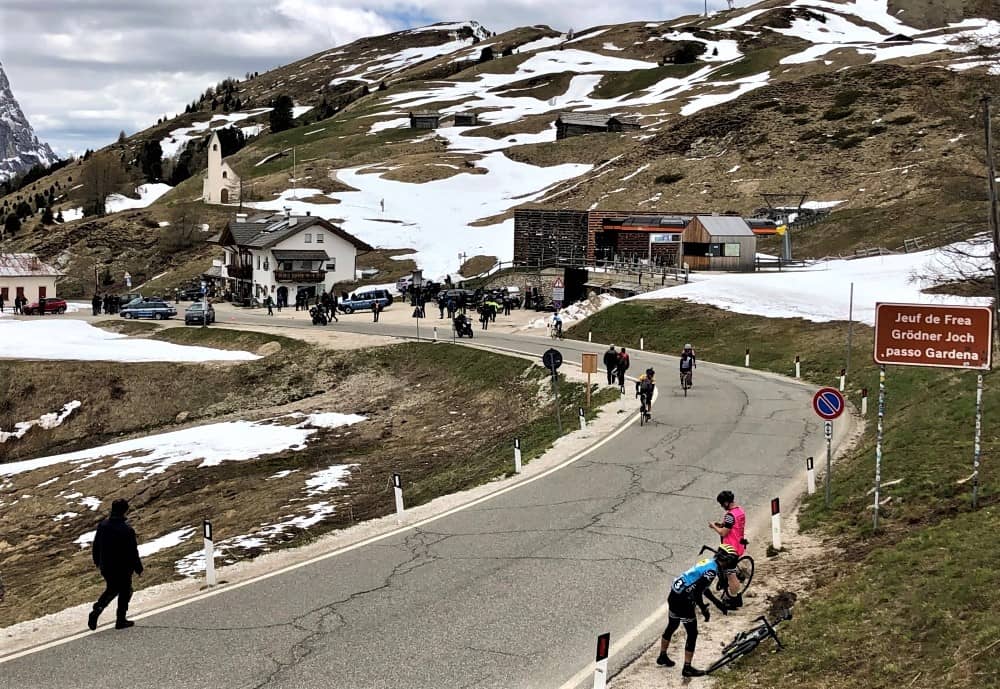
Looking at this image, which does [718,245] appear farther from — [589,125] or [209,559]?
[589,125]

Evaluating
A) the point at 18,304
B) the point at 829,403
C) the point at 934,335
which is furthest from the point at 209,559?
the point at 18,304

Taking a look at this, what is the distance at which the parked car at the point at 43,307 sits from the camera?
7325 centimetres

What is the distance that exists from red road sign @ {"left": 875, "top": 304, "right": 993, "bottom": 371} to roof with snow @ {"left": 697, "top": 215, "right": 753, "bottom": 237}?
50.2m

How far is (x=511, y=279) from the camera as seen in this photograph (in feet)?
244

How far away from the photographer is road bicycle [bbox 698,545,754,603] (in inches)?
511

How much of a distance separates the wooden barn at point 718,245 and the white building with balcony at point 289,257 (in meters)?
32.5

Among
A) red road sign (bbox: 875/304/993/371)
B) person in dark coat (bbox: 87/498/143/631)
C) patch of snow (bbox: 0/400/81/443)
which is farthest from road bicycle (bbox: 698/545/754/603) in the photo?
patch of snow (bbox: 0/400/81/443)

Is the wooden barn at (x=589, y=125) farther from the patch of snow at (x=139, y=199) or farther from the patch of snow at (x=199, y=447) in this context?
the patch of snow at (x=199, y=447)

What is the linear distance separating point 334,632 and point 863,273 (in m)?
52.7

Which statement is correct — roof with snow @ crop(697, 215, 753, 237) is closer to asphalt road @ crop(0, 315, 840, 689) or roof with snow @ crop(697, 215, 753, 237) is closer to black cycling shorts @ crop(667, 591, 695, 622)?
asphalt road @ crop(0, 315, 840, 689)

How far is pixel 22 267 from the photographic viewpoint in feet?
274

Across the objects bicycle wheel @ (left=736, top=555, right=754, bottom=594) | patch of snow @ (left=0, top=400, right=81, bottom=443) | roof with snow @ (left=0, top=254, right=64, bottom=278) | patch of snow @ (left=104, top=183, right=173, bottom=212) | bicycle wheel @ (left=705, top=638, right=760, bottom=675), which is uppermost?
patch of snow @ (left=104, top=183, right=173, bottom=212)

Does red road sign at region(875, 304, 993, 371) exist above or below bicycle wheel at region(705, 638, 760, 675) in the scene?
above

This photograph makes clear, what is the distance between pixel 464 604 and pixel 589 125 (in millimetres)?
141681
